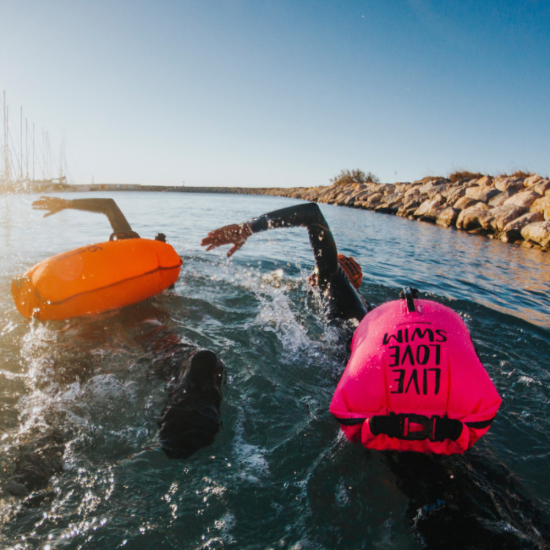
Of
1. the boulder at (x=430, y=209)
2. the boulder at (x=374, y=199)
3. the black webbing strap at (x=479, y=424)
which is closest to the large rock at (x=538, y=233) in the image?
the boulder at (x=430, y=209)

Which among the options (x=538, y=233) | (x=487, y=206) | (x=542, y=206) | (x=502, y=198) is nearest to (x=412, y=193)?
(x=502, y=198)

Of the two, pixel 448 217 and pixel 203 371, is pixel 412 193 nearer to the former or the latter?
pixel 448 217

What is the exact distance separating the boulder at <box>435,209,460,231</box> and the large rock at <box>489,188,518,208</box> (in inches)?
65.0

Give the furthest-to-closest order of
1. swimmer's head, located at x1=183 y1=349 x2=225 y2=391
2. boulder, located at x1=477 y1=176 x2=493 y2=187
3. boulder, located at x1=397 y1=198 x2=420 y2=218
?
1. boulder, located at x1=397 y1=198 x2=420 y2=218
2. boulder, located at x1=477 y1=176 x2=493 y2=187
3. swimmer's head, located at x1=183 y1=349 x2=225 y2=391

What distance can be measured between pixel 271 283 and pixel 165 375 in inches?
141

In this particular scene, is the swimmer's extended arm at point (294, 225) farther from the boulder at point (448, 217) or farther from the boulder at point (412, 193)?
the boulder at point (412, 193)

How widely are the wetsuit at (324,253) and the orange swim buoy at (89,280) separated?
1617 mm

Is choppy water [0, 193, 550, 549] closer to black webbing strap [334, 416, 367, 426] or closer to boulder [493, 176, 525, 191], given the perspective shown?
black webbing strap [334, 416, 367, 426]

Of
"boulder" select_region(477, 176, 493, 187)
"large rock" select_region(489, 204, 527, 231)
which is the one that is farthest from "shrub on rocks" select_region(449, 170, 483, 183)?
"large rock" select_region(489, 204, 527, 231)

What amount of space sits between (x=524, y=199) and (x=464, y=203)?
11.9 feet

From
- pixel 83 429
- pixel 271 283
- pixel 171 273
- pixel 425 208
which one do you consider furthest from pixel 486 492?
pixel 425 208

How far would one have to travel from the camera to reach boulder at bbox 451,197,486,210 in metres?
18.8

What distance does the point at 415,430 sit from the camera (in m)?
1.73

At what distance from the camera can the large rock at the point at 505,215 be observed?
14.8m
